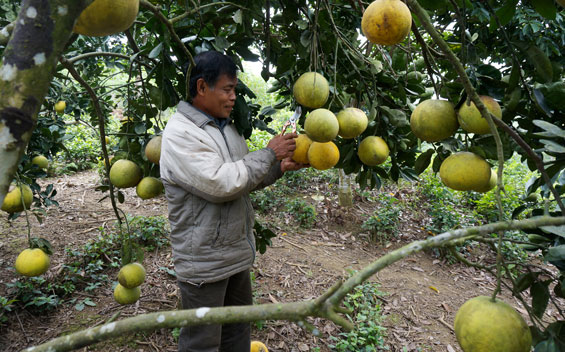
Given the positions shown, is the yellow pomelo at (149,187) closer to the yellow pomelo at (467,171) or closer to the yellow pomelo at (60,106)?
the yellow pomelo at (467,171)

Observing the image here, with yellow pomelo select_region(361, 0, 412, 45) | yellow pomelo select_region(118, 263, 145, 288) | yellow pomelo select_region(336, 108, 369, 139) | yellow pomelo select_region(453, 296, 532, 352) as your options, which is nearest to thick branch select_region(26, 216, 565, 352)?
yellow pomelo select_region(453, 296, 532, 352)

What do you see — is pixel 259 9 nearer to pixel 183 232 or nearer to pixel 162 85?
pixel 162 85

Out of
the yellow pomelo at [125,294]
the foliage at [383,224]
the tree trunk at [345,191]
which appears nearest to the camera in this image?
the yellow pomelo at [125,294]

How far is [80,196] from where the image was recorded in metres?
5.72

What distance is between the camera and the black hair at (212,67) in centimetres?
178

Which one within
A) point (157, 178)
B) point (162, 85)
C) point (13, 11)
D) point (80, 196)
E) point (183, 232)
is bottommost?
point (80, 196)

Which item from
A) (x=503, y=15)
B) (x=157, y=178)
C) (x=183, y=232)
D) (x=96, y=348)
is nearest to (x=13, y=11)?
(x=157, y=178)

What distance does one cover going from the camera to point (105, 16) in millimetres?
754

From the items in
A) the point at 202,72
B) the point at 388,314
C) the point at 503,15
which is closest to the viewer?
the point at 503,15

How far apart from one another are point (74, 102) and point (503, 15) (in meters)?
4.08

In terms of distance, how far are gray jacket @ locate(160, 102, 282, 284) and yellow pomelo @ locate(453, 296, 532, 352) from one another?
118 cm

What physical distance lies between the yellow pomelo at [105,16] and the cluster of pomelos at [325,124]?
2.65 feet

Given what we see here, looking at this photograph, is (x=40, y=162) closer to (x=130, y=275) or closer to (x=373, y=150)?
(x=130, y=275)

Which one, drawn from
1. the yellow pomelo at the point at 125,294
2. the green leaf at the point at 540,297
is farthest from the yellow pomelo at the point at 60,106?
the green leaf at the point at 540,297
